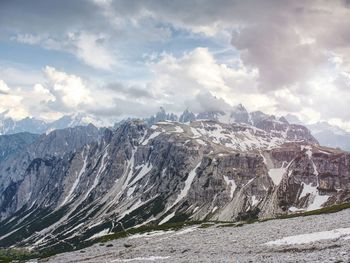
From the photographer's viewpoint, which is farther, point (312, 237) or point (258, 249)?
point (258, 249)

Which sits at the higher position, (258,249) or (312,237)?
(312,237)

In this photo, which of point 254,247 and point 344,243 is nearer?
point 344,243

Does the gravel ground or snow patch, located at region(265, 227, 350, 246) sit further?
snow patch, located at region(265, 227, 350, 246)

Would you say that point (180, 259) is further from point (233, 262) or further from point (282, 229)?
point (282, 229)

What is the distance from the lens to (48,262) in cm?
12094

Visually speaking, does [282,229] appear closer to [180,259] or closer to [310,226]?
[310,226]

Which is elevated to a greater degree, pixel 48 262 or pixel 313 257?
pixel 313 257

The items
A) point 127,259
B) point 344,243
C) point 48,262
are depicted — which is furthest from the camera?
point 48,262

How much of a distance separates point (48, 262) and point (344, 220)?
75.6 meters

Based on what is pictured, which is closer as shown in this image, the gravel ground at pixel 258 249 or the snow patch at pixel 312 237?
the gravel ground at pixel 258 249

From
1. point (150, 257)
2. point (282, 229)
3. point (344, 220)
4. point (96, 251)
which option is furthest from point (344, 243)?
point (96, 251)

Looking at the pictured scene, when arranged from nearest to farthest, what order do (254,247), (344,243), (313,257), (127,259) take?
1. (313,257)
2. (344,243)
3. (254,247)
4. (127,259)

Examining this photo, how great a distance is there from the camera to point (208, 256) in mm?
76500

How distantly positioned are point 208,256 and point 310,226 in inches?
859
